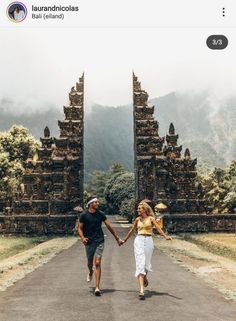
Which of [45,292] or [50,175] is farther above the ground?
[50,175]

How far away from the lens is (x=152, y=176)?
4612cm

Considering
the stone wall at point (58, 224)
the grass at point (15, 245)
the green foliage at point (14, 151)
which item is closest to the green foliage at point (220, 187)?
the stone wall at point (58, 224)

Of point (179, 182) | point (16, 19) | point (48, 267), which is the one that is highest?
point (16, 19)

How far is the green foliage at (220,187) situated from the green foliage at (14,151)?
27.4 metres

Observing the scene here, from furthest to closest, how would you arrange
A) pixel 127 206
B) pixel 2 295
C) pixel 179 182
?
pixel 127 206, pixel 179 182, pixel 2 295

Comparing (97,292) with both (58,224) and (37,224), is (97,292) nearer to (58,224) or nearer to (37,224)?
(58,224)

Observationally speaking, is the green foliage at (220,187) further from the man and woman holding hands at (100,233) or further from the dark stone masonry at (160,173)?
the man and woman holding hands at (100,233)

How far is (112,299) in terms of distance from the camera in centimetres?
1218

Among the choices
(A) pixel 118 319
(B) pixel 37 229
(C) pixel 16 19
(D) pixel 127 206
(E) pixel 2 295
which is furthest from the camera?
(D) pixel 127 206

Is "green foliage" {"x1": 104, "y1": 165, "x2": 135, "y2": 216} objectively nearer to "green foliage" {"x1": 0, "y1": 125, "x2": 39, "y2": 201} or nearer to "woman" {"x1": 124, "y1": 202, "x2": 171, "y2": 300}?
"green foliage" {"x1": 0, "y1": 125, "x2": 39, "y2": 201}

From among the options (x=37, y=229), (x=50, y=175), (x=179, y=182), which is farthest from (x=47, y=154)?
(x=179, y=182)

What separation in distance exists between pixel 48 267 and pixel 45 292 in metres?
6.42

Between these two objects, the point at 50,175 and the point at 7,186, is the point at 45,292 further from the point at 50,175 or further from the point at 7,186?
the point at 7,186

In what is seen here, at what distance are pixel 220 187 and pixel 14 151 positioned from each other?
110 ft
